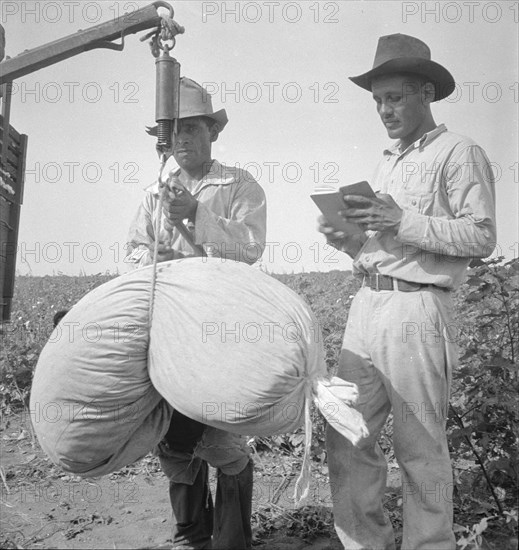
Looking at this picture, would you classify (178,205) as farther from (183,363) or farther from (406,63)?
(406,63)

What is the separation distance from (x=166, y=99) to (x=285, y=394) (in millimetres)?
1094

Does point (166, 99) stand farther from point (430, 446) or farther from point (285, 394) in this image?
point (430, 446)

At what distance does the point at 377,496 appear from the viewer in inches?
104

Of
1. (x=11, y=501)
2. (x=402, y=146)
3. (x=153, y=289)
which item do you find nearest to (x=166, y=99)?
(x=153, y=289)

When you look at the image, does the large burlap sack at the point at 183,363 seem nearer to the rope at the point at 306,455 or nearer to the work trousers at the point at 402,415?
the rope at the point at 306,455

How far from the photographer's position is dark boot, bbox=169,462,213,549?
2.84 meters

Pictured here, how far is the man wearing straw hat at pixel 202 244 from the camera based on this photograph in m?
2.69

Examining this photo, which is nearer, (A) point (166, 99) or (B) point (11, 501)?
(A) point (166, 99)

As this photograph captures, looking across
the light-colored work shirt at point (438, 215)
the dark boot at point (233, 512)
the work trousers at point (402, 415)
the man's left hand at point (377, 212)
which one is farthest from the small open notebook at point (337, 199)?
the dark boot at point (233, 512)

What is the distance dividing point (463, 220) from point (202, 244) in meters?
1.05

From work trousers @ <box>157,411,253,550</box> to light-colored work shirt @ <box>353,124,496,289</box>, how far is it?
965 mm

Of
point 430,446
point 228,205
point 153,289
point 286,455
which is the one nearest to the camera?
point 153,289

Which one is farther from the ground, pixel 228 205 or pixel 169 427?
pixel 228 205

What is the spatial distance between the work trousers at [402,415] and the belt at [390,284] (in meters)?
0.02
